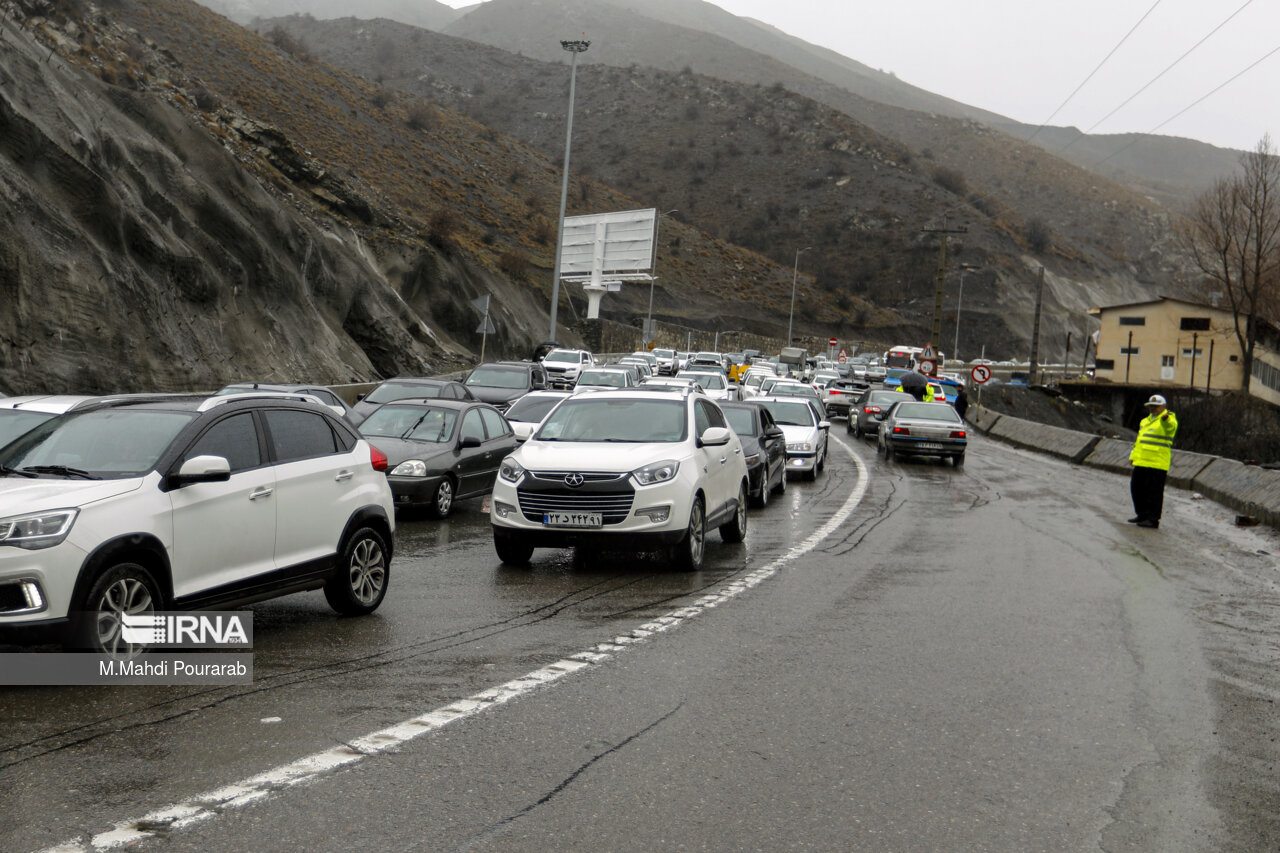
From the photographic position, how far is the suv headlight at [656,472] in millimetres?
10906

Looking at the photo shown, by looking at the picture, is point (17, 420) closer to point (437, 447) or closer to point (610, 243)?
point (437, 447)

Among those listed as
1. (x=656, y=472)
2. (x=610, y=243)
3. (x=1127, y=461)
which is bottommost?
(x=1127, y=461)

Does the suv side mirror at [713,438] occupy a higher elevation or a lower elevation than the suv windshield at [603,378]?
lower

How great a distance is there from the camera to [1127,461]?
2864cm

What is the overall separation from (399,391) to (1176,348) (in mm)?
76853

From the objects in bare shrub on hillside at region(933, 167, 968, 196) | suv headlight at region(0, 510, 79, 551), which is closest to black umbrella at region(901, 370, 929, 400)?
suv headlight at region(0, 510, 79, 551)

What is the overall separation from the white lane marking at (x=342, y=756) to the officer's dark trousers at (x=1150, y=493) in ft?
34.0

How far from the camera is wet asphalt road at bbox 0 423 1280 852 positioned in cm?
459

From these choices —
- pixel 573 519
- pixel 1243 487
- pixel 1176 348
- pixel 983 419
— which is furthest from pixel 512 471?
pixel 1176 348

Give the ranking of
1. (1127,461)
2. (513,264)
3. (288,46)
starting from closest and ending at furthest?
(1127,461) → (513,264) → (288,46)

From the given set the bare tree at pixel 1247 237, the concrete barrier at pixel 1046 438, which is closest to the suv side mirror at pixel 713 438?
the concrete barrier at pixel 1046 438

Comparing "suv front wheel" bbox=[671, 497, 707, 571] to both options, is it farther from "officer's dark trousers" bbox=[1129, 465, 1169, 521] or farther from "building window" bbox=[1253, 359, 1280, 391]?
"building window" bbox=[1253, 359, 1280, 391]

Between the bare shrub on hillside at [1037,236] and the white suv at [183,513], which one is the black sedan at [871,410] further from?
the bare shrub on hillside at [1037,236]

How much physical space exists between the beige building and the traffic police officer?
6736 centimetres
